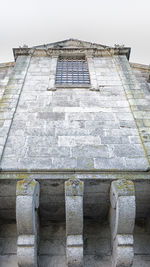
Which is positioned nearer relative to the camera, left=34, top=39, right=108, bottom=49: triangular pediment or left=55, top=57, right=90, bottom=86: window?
left=55, top=57, right=90, bottom=86: window

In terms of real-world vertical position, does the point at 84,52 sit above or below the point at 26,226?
above

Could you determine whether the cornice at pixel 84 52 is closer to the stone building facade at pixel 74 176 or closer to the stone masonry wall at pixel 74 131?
the stone masonry wall at pixel 74 131

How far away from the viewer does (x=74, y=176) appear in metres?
4.75

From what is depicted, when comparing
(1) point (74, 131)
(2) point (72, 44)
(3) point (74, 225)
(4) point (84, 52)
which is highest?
(2) point (72, 44)

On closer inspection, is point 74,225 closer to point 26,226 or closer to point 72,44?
point 26,226

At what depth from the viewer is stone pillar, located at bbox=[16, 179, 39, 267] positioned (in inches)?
161

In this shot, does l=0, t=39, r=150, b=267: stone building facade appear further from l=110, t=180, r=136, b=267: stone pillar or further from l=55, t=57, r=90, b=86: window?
l=55, t=57, r=90, b=86: window

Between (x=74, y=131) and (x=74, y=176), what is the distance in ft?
5.62

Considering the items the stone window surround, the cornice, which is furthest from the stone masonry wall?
the cornice

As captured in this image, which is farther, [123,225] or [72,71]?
[72,71]

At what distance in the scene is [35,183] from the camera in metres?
4.48

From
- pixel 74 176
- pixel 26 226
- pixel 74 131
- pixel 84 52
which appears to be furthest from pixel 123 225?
pixel 84 52

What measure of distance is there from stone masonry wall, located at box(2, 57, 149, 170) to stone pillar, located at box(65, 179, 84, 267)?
84cm

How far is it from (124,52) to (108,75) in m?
2.66
